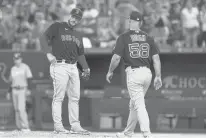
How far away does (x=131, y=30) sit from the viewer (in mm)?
8789

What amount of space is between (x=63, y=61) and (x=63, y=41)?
0.31 metres

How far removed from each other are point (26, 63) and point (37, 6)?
117 inches

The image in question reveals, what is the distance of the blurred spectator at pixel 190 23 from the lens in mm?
15016

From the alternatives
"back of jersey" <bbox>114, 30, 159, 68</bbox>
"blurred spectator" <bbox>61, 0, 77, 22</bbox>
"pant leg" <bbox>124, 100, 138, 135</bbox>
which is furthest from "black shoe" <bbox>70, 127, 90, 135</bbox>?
"blurred spectator" <bbox>61, 0, 77, 22</bbox>

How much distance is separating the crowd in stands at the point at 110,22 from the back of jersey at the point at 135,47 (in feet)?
19.6

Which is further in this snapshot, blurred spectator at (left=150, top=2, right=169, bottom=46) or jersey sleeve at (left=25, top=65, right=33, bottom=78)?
blurred spectator at (left=150, top=2, right=169, bottom=46)

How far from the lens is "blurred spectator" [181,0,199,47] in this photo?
15.0m

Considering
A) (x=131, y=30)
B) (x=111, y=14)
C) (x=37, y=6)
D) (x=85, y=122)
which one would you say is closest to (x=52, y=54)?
(x=131, y=30)

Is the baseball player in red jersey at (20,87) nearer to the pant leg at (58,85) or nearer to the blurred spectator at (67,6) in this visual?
the blurred spectator at (67,6)

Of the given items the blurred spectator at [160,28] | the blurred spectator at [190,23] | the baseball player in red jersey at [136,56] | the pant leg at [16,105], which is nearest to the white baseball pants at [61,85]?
the baseball player in red jersey at [136,56]

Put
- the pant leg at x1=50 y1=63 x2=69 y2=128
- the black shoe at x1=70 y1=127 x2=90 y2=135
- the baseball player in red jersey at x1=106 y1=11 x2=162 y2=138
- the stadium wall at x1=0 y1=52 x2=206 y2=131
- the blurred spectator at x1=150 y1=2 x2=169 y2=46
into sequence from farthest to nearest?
the blurred spectator at x1=150 y1=2 x2=169 y2=46
the stadium wall at x1=0 y1=52 x2=206 y2=131
the black shoe at x1=70 y1=127 x2=90 y2=135
the pant leg at x1=50 y1=63 x2=69 y2=128
the baseball player in red jersey at x1=106 y1=11 x2=162 y2=138

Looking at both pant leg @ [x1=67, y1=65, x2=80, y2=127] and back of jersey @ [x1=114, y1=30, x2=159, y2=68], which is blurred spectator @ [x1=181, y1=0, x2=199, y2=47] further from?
back of jersey @ [x1=114, y1=30, x2=159, y2=68]

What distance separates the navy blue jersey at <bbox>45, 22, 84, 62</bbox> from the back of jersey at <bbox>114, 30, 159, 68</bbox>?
2.83ft

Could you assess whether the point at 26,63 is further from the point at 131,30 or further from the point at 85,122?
the point at 131,30
